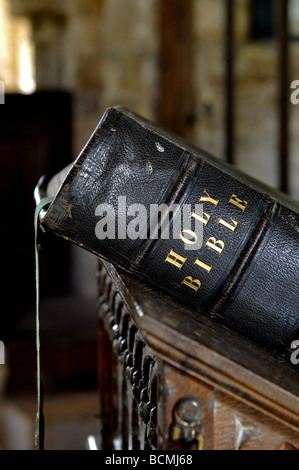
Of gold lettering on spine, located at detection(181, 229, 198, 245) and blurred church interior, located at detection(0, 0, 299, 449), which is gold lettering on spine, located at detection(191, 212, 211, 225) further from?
blurred church interior, located at detection(0, 0, 299, 449)

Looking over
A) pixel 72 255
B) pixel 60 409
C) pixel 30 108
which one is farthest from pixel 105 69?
pixel 60 409

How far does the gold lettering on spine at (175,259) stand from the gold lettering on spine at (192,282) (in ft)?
0.06

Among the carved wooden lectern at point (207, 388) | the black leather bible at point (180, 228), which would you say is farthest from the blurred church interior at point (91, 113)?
the carved wooden lectern at point (207, 388)

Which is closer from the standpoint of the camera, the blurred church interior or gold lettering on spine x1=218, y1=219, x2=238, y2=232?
gold lettering on spine x1=218, y1=219, x2=238, y2=232

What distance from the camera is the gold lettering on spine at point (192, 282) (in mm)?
653

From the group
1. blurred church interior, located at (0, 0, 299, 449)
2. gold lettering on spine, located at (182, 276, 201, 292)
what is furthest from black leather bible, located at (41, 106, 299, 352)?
blurred church interior, located at (0, 0, 299, 449)

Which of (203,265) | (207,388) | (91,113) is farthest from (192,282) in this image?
(91,113)

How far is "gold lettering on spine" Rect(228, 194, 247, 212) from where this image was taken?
68 centimetres

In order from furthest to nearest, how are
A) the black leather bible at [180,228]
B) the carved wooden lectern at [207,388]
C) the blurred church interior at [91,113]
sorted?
the blurred church interior at [91,113] → the black leather bible at [180,228] → the carved wooden lectern at [207,388]

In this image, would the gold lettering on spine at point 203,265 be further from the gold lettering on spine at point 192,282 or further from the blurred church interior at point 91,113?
the blurred church interior at point 91,113

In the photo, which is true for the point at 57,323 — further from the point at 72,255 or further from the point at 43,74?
the point at 43,74

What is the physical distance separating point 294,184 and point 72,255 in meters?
1.51

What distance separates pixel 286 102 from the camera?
76.0 inches

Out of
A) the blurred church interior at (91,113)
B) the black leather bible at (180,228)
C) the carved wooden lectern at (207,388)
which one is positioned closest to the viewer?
the carved wooden lectern at (207,388)
